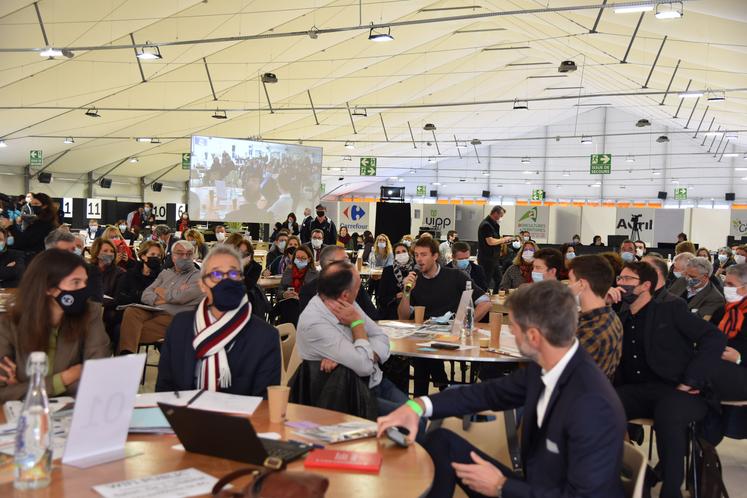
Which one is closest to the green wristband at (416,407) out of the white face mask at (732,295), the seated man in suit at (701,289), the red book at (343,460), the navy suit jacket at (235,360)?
the red book at (343,460)

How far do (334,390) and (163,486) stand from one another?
1.44 meters

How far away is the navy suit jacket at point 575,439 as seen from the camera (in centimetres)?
194

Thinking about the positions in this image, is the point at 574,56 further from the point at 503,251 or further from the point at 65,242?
the point at 65,242

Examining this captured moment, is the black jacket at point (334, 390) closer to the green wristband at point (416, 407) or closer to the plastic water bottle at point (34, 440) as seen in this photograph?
the green wristband at point (416, 407)

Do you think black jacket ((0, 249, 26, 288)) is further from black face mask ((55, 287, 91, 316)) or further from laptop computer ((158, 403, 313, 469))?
laptop computer ((158, 403, 313, 469))

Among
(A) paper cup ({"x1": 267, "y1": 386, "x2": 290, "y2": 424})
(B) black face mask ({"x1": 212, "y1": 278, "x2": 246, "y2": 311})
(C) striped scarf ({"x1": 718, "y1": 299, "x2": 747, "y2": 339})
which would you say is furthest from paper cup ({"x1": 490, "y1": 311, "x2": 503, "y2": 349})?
(A) paper cup ({"x1": 267, "y1": 386, "x2": 290, "y2": 424})

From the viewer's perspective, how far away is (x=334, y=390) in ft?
10.5

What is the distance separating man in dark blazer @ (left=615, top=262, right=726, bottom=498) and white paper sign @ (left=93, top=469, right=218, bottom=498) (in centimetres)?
258

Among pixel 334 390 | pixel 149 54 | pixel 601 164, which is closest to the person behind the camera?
pixel 334 390

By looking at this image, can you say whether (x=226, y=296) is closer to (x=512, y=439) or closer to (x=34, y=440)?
(x=34, y=440)

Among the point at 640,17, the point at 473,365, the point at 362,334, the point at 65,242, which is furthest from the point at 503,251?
the point at 362,334

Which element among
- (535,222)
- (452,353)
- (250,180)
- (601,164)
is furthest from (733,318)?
(601,164)

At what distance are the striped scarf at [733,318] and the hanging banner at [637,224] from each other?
13370 millimetres

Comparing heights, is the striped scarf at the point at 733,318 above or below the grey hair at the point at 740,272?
below
